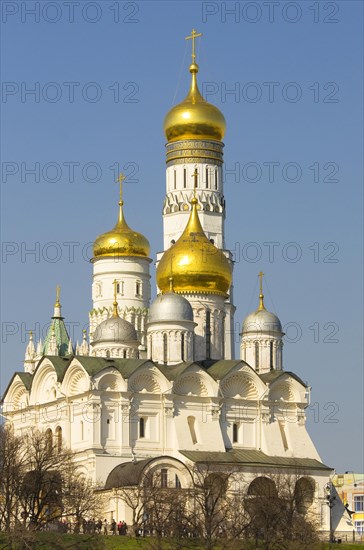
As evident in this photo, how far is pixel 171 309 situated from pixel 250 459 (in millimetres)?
6571

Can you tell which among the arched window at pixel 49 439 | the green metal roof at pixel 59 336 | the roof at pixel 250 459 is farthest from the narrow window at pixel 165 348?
the green metal roof at pixel 59 336

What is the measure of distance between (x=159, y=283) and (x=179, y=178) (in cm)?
581

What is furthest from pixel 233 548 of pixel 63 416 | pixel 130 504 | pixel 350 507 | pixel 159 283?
pixel 350 507

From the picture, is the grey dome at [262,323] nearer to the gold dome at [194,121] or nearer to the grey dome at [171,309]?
the grey dome at [171,309]

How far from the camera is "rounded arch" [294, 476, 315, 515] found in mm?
63734

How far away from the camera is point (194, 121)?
75.4 m

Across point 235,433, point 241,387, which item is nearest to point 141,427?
point 235,433

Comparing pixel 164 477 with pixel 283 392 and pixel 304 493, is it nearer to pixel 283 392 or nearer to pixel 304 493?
pixel 304 493

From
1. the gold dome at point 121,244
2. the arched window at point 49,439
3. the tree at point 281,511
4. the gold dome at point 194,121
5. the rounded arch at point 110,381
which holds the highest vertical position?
the gold dome at point 194,121

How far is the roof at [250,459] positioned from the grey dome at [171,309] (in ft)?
18.1

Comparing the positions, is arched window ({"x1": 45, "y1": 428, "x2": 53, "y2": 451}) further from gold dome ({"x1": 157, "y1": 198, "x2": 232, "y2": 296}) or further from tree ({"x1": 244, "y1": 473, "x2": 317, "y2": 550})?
gold dome ({"x1": 157, "y1": 198, "x2": 232, "y2": 296})

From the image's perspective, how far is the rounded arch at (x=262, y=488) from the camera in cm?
6203

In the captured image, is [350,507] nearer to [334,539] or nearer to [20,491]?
[334,539]

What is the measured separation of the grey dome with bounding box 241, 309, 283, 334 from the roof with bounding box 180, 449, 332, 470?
214 inches
